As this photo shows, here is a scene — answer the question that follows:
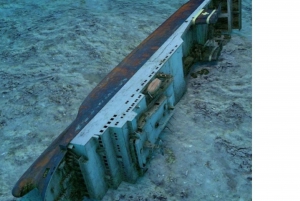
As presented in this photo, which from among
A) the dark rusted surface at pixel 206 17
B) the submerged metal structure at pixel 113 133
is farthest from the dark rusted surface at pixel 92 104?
the dark rusted surface at pixel 206 17

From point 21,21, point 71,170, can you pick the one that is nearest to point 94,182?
point 71,170

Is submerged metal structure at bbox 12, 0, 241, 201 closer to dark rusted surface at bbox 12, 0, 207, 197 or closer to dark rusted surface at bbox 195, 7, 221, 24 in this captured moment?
dark rusted surface at bbox 12, 0, 207, 197

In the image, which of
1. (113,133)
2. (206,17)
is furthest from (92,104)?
(206,17)

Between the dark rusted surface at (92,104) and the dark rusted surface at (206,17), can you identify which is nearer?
the dark rusted surface at (92,104)

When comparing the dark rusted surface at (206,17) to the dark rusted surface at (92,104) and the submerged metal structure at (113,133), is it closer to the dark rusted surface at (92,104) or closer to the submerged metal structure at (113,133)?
the dark rusted surface at (92,104)

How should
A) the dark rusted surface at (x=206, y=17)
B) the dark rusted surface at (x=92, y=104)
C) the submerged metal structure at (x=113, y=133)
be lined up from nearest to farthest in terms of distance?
the dark rusted surface at (x=92, y=104)
the submerged metal structure at (x=113, y=133)
the dark rusted surface at (x=206, y=17)

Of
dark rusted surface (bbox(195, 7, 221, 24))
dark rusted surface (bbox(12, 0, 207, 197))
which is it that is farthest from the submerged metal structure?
dark rusted surface (bbox(195, 7, 221, 24))

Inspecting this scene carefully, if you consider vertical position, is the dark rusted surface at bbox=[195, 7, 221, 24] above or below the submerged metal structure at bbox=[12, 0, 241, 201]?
above

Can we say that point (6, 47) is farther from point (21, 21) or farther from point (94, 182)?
point (94, 182)

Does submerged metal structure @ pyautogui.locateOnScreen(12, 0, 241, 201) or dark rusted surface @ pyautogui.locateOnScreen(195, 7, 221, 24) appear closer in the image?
submerged metal structure @ pyautogui.locateOnScreen(12, 0, 241, 201)

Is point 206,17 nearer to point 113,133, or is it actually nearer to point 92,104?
point 92,104
